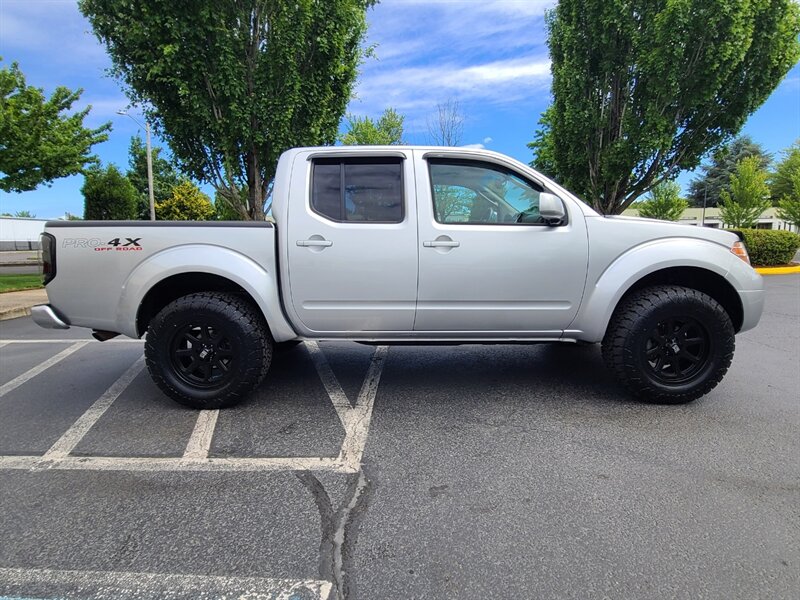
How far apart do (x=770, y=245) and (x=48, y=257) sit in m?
18.7

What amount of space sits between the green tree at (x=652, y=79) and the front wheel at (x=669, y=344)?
10.7m

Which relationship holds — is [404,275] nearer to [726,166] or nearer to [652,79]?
[652,79]

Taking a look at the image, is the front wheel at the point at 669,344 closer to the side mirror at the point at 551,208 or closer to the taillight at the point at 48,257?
the side mirror at the point at 551,208

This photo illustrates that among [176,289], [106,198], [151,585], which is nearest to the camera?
[151,585]

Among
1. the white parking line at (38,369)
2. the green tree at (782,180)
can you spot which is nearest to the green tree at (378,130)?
the white parking line at (38,369)

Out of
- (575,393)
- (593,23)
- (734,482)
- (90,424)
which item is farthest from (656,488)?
(593,23)

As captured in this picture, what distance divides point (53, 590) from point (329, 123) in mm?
11141

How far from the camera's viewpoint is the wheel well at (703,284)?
12.8 ft

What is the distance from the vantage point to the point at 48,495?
2.75m

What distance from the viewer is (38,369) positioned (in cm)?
530

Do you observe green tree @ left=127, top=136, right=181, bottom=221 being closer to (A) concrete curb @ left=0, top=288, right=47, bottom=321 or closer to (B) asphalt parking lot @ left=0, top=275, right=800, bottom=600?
(A) concrete curb @ left=0, top=288, right=47, bottom=321

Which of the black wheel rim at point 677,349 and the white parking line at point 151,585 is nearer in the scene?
the white parking line at point 151,585

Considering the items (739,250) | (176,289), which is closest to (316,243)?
(176,289)

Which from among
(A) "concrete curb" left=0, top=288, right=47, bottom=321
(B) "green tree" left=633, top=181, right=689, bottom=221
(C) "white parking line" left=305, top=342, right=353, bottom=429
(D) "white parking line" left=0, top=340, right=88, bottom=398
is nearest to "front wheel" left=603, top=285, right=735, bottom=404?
(C) "white parking line" left=305, top=342, right=353, bottom=429
